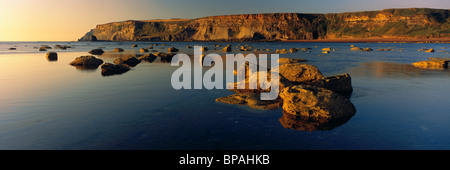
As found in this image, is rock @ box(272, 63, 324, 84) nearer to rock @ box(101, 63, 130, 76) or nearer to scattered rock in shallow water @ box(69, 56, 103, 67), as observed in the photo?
rock @ box(101, 63, 130, 76)

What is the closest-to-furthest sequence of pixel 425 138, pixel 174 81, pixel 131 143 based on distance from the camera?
pixel 131 143
pixel 425 138
pixel 174 81

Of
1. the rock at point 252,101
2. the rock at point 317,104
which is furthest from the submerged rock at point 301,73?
the rock at point 317,104

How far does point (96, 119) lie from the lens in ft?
25.3

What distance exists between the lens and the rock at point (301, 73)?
39.0 ft

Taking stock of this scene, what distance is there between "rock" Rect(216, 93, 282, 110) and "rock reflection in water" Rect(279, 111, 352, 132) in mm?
1237

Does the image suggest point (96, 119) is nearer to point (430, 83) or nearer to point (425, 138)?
point (425, 138)

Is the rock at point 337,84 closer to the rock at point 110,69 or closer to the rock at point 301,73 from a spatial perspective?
the rock at point 301,73

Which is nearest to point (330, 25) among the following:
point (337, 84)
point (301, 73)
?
point (301, 73)

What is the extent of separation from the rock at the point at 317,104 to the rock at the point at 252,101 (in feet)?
2.57

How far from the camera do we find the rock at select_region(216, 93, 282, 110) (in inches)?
362

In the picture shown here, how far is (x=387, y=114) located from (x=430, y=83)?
880cm

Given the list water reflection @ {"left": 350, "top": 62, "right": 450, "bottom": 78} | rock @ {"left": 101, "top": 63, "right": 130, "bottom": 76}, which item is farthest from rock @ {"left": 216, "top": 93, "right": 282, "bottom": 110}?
rock @ {"left": 101, "top": 63, "right": 130, "bottom": 76}
